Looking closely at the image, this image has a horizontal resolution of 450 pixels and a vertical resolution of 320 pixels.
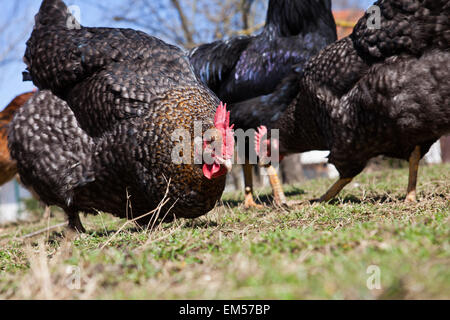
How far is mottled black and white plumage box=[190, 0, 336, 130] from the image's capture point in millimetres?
5199

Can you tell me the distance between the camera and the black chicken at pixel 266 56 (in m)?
5.19

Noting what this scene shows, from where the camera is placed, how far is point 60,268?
1.80m

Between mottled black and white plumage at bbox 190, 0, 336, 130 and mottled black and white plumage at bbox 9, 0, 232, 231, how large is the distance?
164cm

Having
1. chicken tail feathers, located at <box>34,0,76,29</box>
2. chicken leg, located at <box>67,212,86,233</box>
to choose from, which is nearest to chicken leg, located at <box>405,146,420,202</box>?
chicken leg, located at <box>67,212,86,233</box>

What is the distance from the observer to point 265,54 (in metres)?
5.43

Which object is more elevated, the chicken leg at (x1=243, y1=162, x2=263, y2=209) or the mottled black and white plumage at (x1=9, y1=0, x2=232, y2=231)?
the mottled black and white plumage at (x1=9, y1=0, x2=232, y2=231)

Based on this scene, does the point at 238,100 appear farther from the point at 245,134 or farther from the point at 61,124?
the point at 61,124

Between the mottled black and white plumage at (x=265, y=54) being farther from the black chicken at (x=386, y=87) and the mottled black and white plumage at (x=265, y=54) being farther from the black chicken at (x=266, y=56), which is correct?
the black chicken at (x=386, y=87)

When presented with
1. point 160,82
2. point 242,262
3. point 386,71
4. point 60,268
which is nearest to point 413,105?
point 386,71

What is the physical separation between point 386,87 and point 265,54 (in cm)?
236

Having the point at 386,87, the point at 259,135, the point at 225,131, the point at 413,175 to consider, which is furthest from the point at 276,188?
the point at 225,131

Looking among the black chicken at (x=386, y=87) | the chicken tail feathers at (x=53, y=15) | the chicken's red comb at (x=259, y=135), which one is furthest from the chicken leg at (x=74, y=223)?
the black chicken at (x=386, y=87)

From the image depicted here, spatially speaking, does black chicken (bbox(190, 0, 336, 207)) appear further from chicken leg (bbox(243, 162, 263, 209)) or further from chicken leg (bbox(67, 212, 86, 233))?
chicken leg (bbox(67, 212, 86, 233))

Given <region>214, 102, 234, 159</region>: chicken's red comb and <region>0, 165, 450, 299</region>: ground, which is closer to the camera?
<region>0, 165, 450, 299</region>: ground
